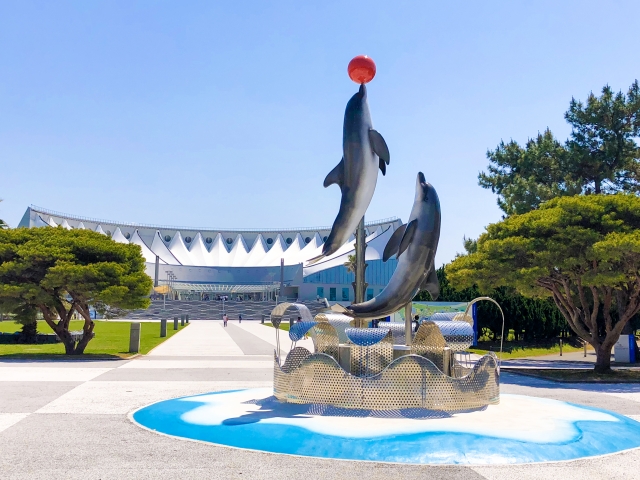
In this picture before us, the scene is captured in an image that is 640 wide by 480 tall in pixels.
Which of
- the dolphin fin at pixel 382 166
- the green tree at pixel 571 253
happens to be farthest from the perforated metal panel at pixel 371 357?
the green tree at pixel 571 253

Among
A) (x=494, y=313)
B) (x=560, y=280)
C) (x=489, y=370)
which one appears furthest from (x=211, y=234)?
(x=489, y=370)

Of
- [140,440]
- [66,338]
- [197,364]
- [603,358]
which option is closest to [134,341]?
[66,338]

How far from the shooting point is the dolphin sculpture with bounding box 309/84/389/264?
10.2 m

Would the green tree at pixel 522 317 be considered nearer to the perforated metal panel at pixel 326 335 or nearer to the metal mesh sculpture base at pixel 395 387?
the perforated metal panel at pixel 326 335

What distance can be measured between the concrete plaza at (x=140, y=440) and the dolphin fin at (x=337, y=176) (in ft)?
16.4

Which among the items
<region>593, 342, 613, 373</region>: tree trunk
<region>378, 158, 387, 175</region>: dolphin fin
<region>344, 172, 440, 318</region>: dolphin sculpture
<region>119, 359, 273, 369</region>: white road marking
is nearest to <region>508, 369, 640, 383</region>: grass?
<region>593, 342, 613, 373</region>: tree trunk

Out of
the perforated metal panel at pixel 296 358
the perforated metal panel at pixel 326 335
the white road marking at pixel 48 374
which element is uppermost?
the perforated metal panel at pixel 326 335

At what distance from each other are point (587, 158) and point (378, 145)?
19431 millimetres

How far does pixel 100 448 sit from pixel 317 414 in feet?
10.8

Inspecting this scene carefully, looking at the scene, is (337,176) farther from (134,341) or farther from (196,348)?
(196,348)

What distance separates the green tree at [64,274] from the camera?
60.4 feet

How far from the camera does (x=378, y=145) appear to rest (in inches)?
401

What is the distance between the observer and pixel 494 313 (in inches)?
1144

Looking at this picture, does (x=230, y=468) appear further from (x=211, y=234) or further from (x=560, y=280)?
(x=211, y=234)
